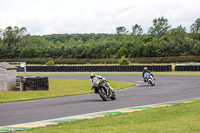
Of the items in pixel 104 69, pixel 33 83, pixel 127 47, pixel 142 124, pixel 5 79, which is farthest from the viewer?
pixel 127 47

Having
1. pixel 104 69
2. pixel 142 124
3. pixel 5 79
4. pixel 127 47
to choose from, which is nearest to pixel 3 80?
pixel 5 79

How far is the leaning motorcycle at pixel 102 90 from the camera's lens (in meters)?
17.5

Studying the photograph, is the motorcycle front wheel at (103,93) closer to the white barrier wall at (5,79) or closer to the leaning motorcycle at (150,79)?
the white barrier wall at (5,79)

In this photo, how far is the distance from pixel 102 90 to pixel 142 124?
7.79 m

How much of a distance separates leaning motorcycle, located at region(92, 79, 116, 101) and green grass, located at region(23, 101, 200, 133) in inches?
202

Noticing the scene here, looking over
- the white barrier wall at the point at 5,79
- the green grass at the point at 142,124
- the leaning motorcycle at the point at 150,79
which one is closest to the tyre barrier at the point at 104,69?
the leaning motorcycle at the point at 150,79

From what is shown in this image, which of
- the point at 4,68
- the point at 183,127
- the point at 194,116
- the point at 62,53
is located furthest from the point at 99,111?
the point at 62,53

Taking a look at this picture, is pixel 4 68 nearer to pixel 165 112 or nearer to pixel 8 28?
pixel 165 112

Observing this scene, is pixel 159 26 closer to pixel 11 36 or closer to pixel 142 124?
pixel 11 36

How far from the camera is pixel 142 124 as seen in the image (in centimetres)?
997

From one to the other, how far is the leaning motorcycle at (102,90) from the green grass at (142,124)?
5.13 metres

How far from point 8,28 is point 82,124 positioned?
126222 millimetres

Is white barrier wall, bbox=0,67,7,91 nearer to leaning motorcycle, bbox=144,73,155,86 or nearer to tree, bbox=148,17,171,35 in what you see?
leaning motorcycle, bbox=144,73,155,86

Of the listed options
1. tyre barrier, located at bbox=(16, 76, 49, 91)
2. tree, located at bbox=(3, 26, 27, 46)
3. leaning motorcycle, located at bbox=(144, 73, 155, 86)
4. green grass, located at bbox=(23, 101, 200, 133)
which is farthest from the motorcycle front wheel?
tree, located at bbox=(3, 26, 27, 46)
